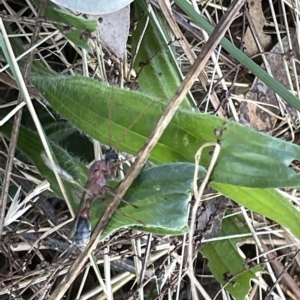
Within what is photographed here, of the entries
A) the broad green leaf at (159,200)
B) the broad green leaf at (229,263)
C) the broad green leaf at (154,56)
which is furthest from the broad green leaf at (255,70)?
the broad green leaf at (229,263)

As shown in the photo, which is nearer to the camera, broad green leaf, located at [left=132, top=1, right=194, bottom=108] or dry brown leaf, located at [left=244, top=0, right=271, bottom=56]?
broad green leaf, located at [left=132, top=1, right=194, bottom=108]

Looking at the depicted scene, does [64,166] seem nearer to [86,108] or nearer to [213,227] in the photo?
[86,108]

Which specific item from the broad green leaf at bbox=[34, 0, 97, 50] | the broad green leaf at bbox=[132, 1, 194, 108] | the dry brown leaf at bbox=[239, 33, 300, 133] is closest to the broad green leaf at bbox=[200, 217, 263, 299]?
the dry brown leaf at bbox=[239, 33, 300, 133]

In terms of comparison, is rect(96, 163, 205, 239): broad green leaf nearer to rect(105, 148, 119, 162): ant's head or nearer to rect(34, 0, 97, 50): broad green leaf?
rect(105, 148, 119, 162): ant's head

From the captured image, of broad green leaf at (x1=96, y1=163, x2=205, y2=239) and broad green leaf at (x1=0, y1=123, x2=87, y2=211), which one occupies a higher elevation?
broad green leaf at (x1=0, y1=123, x2=87, y2=211)

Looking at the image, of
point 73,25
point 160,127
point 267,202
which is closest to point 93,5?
point 73,25

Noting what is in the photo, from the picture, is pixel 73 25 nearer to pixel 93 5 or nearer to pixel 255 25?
pixel 93 5
